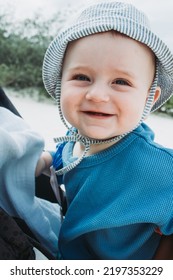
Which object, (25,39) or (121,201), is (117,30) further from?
(25,39)

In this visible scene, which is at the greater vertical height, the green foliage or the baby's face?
the baby's face

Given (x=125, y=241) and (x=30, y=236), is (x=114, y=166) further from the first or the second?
(x=30, y=236)

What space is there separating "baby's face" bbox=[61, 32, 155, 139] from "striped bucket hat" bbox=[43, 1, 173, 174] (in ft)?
0.04

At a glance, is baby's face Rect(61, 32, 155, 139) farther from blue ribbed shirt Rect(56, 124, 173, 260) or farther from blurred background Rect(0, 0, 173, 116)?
blurred background Rect(0, 0, 173, 116)

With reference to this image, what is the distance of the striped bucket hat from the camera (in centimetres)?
63

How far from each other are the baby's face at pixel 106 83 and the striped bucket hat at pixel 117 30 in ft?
0.04

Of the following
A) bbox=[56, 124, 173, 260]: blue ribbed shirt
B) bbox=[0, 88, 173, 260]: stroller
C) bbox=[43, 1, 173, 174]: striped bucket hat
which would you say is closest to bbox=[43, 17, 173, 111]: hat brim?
bbox=[43, 1, 173, 174]: striped bucket hat

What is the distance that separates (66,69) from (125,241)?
35 centimetres

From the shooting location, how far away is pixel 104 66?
2.06 ft

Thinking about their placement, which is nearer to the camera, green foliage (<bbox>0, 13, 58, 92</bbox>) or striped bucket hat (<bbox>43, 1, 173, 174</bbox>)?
striped bucket hat (<bbox>43, 1, 173, 174</bbox>)

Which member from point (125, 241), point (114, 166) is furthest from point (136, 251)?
point (114, 166)

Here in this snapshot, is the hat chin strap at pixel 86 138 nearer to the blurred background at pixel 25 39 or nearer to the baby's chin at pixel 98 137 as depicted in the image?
the baby's chin at pixel 98 137

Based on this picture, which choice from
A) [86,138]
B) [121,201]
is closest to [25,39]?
[86,138]

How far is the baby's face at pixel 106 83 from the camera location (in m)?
0.63
